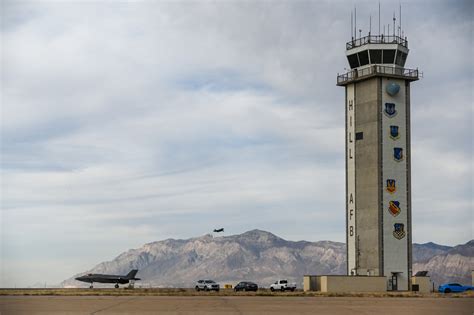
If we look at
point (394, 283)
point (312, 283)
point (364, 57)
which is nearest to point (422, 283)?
point (394, 283)

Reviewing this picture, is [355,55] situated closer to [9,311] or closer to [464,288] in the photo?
[464,288]

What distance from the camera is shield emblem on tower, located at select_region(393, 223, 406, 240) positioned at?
10538cm

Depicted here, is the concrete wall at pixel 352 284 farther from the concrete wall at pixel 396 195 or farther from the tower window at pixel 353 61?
the tower window at pixel 353 61

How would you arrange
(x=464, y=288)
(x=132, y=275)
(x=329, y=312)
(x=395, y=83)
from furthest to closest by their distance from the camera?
(x=132, y=275) → (x=395, y=83) → (x=464, y=288) → (x=329, y=312)

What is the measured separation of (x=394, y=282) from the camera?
105 m

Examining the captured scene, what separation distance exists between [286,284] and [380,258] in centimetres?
1327

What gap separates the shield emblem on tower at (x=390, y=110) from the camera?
106688mm

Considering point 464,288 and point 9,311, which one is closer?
point 9,311

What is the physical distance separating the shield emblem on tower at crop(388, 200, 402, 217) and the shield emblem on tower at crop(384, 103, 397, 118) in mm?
11766

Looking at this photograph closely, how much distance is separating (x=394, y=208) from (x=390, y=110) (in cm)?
1327

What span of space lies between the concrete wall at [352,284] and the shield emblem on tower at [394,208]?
9060 mm

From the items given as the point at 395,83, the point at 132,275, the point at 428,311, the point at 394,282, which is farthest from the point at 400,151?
the point at 132,275

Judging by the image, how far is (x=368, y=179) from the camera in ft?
347

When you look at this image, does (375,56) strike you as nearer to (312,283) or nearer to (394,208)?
(394,208)
